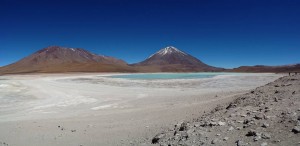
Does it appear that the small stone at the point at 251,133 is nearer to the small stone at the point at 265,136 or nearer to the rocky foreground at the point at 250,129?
the rocky foreground at the point at 250,129

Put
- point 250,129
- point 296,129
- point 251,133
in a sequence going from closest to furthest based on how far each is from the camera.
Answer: point 296,129, point 251,133, point 250,129

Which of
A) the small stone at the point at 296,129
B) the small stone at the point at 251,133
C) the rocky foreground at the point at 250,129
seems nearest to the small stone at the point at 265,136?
the rocky foreground at the point at 250,129

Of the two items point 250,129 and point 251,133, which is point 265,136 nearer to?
point 251,133

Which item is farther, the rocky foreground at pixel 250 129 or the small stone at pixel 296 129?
the rocky foreground at pixel 250 129

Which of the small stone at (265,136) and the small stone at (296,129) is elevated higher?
the small stone at (296,129)

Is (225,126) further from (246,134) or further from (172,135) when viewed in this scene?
(172,135)

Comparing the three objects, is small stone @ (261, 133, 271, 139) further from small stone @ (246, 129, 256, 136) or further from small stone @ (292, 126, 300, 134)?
small stone @ (292, 126, 300, 134)

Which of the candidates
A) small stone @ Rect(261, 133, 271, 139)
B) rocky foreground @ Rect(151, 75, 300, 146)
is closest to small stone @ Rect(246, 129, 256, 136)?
A: rocky foreground @ Rect(151, 75, 300, 146)

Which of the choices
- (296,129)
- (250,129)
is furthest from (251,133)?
(296,129)

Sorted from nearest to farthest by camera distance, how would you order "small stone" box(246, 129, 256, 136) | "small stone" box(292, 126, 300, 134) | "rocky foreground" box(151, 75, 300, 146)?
"small stone" box(292, 126, 300, 134) → "rocky foreground" box(151, 75, 300, 146) → "small stone" box(246, 129, 256, 136)

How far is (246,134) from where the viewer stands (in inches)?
265

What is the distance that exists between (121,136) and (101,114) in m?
4.38

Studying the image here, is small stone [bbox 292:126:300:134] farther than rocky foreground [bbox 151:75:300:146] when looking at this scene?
No

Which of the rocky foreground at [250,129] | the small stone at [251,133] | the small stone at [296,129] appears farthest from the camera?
the small stone at [251,133]
